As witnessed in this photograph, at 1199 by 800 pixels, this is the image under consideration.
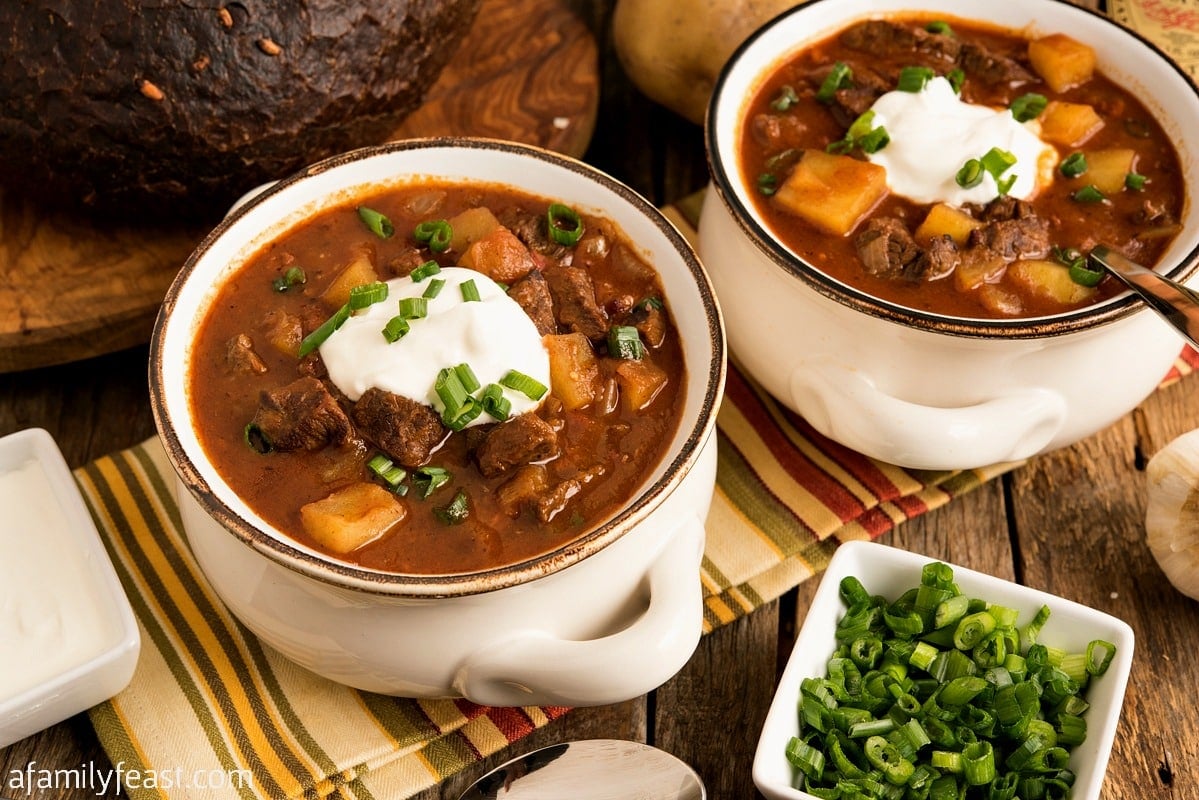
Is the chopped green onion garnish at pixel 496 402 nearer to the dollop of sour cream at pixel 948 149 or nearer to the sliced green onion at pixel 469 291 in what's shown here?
the sliced green onion at pixel 469 291

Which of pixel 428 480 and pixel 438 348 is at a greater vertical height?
pixel 438 348

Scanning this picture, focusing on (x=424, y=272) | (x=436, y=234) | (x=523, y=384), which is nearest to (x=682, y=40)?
(x=436, y=234)

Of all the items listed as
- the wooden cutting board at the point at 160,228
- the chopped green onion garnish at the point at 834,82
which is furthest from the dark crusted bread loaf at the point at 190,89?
the chopped green onion garnish at the point at 834,82

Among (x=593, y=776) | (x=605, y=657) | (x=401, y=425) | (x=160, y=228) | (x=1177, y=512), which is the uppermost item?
(x=401, y=425)

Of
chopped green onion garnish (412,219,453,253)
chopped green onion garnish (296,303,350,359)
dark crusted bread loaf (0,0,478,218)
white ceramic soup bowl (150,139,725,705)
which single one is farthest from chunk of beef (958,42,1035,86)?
chopped green onion garnish (296,303,350,359)

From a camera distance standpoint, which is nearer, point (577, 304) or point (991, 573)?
point (577, 304)

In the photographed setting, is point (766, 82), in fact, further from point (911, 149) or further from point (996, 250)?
point (996, 250)

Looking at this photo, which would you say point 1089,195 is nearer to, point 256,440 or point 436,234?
point 436,234
